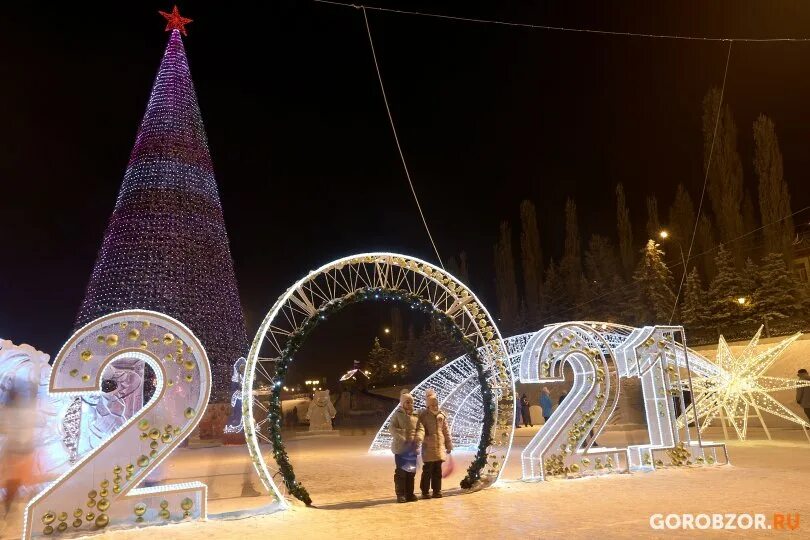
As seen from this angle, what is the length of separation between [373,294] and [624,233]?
3430 centimetres

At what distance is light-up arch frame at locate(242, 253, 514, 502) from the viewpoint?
23.7ft

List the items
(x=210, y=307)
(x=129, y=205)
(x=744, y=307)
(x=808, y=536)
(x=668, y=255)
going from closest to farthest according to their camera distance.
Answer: (x=808, y=536)
(x=129, y=205)
(x=210, y=307)
(x=744, y=307)
(x=668, y=255)

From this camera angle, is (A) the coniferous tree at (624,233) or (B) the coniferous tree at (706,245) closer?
(B) the coniferous tree at (706,245)

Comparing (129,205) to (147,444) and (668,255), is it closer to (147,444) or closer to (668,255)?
(147,444)

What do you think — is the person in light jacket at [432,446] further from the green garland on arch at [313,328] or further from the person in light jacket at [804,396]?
the person in light jacket at [804,396]

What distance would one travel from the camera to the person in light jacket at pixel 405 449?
7316mm

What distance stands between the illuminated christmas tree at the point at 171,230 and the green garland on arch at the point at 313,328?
32.7 feet

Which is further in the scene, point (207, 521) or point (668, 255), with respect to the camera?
point (668, 255)

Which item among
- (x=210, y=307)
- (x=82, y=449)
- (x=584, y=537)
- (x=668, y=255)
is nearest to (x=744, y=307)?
(x=668, y=255)

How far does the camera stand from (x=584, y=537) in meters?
5.14

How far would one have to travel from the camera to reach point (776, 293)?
25.3m

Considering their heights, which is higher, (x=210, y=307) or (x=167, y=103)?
(x=167, y=103)

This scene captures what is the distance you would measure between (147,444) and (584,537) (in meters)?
4.93

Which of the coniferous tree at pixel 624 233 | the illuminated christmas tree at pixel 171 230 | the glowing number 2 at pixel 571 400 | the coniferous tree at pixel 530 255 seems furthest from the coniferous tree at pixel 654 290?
the glowing number 2 at pixel 571 400
